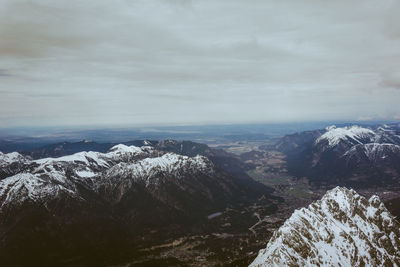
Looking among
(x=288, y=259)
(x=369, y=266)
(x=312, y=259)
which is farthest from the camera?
(x=369, y=266)

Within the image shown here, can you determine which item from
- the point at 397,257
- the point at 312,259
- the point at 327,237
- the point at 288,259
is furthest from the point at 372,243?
the point at 288,259

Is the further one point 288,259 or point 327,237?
point 327,237

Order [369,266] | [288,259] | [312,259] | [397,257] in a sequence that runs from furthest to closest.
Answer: [397,257]
[369,266]
[312,259]
[288,259]

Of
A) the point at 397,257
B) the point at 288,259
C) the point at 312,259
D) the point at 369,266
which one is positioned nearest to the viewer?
the point at 288,259

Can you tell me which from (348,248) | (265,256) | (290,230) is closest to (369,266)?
(348,248)

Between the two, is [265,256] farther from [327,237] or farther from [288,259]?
[327,237]

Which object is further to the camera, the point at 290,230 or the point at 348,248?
the point at 348,248

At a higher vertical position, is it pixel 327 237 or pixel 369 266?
pixel 327 237

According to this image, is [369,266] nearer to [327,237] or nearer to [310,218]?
[327,237]
